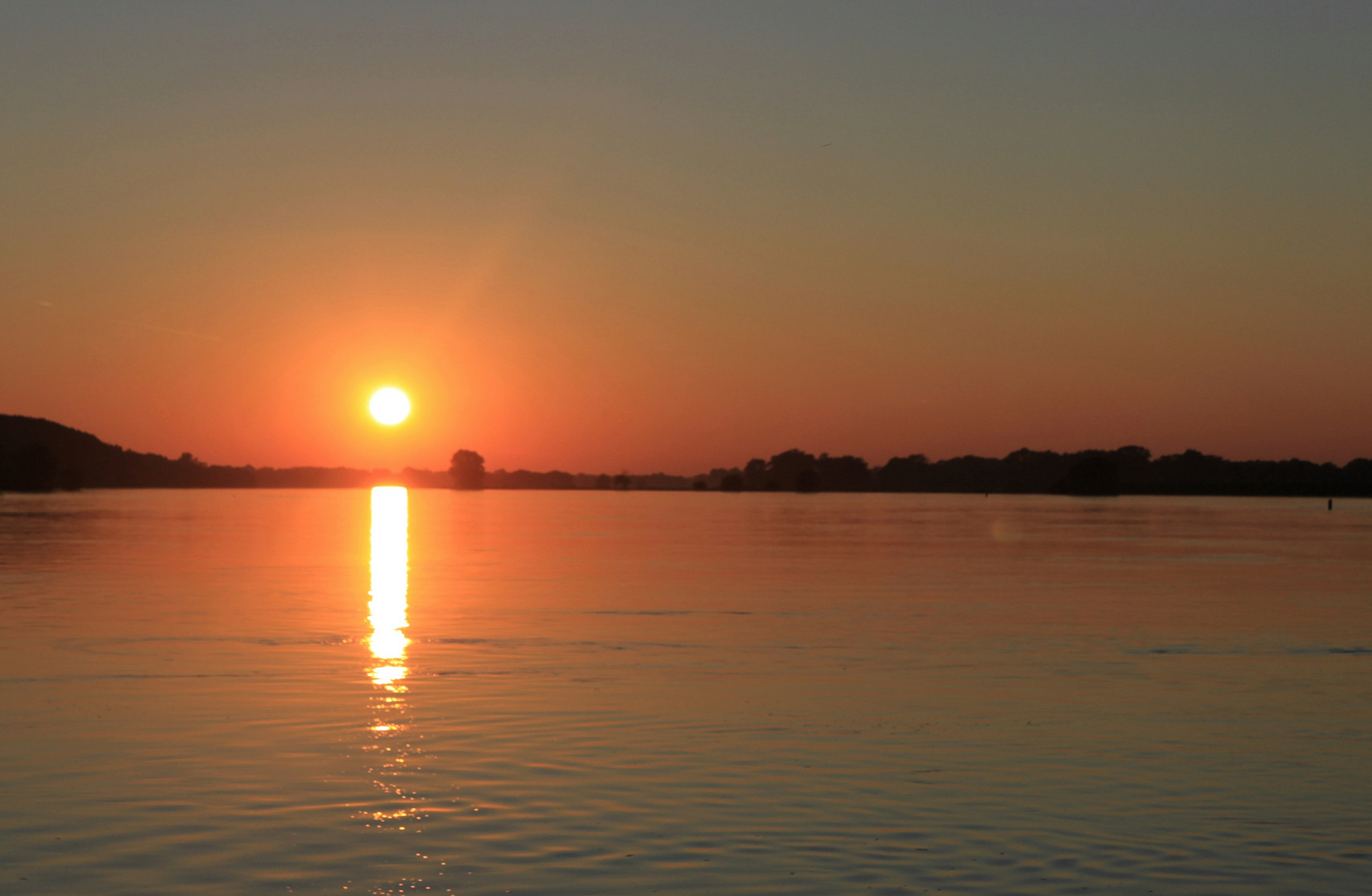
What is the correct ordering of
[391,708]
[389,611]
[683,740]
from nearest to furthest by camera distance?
1. [683,740]
2. [391,708]
3. [389,611]

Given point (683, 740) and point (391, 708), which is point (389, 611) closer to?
point (391, 708)

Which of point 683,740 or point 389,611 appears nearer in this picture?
point 683,740

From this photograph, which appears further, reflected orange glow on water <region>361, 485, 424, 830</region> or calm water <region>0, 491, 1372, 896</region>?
reflected orange glow on water <region>361, 485, 424, 830</region>

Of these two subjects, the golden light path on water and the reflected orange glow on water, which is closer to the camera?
the reflected orange glow on water

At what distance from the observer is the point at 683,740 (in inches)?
743

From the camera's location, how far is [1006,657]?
28281 millimetres

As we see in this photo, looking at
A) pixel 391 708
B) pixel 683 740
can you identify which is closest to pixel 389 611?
pixel 391 708

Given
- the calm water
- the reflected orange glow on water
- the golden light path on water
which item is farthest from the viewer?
the golden light path on water

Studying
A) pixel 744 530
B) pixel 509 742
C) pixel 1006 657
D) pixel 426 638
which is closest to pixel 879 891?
pixel 509 742

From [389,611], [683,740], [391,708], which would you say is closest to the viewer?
[683,740]

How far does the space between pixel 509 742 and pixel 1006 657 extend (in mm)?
13407

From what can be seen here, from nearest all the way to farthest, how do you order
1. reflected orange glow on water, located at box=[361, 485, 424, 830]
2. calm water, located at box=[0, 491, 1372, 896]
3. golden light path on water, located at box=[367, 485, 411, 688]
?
calm water, located at box=[0, 491, 1372, 896] < reflected orange glow on water, located at box=[361, 485, 424, 830] < golden light path on water, located at box=[367, 485, 411, 688]

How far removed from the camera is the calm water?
12688 mm

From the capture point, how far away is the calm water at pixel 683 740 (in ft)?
41.6
